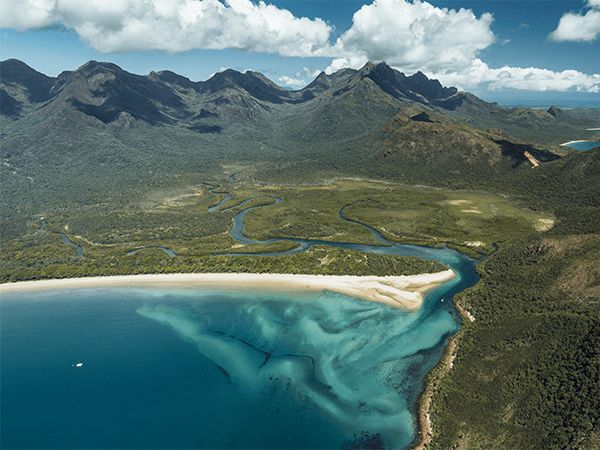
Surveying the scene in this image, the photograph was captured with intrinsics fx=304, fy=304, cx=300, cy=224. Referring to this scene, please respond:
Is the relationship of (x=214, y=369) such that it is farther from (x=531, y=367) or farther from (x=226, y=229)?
(x=226, y=229)

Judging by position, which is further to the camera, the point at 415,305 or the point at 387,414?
the point at 415,305

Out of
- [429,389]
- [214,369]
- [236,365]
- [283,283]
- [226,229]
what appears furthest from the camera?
[226,229]

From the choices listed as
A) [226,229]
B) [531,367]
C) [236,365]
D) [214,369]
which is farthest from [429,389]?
[226,229]

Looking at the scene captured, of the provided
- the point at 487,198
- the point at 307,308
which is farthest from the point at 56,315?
the point at 487,198

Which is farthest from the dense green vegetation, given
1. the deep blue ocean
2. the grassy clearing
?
the grassy clearing

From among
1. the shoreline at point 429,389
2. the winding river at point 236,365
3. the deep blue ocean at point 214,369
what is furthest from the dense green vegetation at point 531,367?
the deep blue ocean at point 214,369

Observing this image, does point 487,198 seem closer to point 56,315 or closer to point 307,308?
point 307,308
